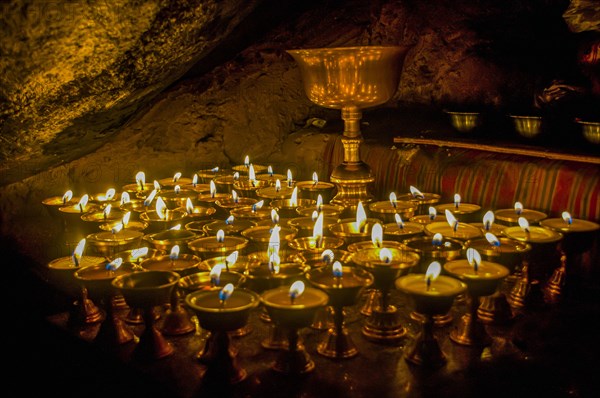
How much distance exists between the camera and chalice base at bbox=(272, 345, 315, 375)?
90.5 inches

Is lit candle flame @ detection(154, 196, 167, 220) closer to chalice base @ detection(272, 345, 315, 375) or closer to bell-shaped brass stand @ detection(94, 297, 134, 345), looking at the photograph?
bell-shaped brass stand @ detection(94, 297, 134, 345)

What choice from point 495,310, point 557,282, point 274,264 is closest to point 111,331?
point 274,264

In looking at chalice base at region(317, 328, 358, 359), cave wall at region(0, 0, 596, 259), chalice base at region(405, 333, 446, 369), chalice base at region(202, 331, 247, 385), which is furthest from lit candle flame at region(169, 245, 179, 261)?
cave wall at region(0, 0, 596, 259)

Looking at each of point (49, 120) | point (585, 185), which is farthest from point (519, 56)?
point (49, 120)

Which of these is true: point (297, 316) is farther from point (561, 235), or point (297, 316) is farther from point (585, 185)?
point (585, 185)

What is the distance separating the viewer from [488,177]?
3.98 metres

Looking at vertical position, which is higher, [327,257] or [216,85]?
[216,85]

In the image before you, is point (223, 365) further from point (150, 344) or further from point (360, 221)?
point (360, 221)

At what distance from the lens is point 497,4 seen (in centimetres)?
466

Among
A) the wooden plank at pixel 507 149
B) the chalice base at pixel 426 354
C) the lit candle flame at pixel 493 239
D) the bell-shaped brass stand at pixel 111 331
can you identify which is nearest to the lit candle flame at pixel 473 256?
the lit candle flame at pixel 493 239

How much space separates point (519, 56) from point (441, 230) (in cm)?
231

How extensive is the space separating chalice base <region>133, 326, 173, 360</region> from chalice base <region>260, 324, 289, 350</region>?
1.22ft

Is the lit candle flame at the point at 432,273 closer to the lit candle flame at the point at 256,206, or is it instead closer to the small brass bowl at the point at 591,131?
the lit candle flame at the point at 256,206

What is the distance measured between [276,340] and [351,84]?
1644 millimetres
